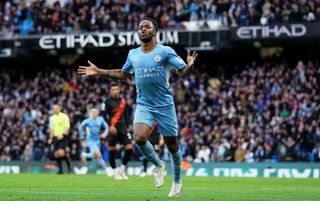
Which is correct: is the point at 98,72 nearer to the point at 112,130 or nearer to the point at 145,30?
the point at 145,30

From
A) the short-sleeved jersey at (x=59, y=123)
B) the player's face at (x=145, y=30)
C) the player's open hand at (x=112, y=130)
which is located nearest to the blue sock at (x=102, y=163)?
the short-sleeved jersey at (x=59, y=123)

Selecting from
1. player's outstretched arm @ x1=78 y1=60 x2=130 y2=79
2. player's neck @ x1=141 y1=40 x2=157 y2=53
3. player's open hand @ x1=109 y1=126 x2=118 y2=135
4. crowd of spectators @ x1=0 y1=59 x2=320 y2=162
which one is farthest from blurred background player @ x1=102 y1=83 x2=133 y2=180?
crowd of spectators @ x1=0 y1=59 x2=320 y2=162

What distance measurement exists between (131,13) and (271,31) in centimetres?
697

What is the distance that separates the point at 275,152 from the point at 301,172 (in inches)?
112

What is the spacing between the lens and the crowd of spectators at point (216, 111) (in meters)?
30.5

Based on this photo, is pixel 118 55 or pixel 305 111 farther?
pixel 118 55

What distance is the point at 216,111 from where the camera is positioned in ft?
112

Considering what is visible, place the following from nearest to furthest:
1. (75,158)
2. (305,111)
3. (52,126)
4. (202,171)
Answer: (52,126), (202,171), (305,111), (75,158)

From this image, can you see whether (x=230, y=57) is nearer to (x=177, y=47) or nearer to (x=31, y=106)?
(x=177, y=47)

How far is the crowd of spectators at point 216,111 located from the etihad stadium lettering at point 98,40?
6.13 ft

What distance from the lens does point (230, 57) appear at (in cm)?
3919

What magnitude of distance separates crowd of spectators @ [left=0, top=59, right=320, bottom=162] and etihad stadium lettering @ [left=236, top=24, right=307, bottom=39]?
54.2 inches

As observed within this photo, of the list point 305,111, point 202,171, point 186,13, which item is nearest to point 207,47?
point 186,13

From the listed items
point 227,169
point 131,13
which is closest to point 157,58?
point 227,169
